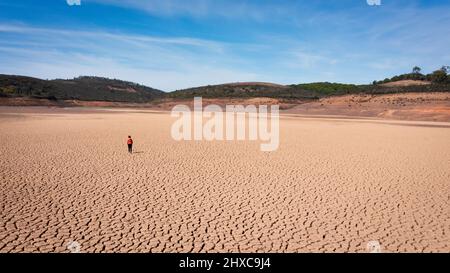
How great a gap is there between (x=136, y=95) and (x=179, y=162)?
111 m

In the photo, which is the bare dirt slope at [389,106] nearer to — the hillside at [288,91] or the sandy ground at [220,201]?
the hillside at [288,91]

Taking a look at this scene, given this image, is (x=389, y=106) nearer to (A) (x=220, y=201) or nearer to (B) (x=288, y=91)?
(B) (x=288, y=91)

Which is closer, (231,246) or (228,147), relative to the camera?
(231,246)

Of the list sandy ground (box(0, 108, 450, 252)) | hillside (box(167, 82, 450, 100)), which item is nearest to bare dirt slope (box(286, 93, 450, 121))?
hillside (box(167, 82, 450, 100))

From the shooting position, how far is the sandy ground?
5.50 m

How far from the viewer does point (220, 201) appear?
7.58 meters

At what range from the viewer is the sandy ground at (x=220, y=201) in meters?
5.50

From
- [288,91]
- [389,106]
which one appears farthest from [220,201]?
[288,91]

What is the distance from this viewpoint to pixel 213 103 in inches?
3118

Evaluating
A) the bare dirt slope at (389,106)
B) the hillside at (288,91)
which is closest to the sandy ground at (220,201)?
the bare dirt slope at (389,106)

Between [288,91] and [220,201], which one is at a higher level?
[288,91]

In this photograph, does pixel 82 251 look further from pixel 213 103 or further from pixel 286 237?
pixel 213 103

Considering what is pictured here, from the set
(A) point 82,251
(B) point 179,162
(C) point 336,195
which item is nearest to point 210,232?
(A) point 82,251
